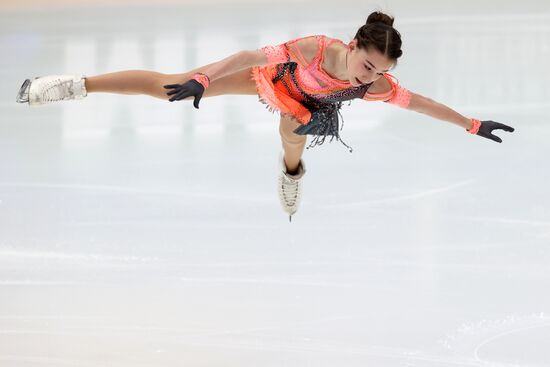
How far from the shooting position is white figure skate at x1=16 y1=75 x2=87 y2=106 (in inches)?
131

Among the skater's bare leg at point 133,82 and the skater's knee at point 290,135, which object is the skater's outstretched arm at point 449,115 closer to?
the skater's knee at point 290,135

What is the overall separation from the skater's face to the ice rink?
3.00 ft

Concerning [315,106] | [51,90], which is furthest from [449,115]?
[51,90]

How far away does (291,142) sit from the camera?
154 inches

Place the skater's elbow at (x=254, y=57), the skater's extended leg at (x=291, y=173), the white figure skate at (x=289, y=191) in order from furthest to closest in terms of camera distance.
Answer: the white figure skate at (x=289, y=191)
the skater's extended leg at (x=291, y=173)
the skater's elbow at (x=254, y=57)

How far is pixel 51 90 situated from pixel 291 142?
1.10 metres

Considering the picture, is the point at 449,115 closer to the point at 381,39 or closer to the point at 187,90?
the point at 381,39

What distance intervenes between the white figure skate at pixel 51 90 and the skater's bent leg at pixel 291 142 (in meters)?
0.88

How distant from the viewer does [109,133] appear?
5.19 metres

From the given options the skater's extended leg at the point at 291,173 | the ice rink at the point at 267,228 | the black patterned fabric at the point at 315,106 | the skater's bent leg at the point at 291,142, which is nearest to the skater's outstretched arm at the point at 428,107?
the black patterned fabric at the point at 315,106

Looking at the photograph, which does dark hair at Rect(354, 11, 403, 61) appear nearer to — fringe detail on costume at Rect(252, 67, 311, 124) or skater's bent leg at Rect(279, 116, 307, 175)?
fringe detail on costume at Rect(252, 67, 311, 124)

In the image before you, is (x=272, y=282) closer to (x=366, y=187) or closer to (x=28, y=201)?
(x=366, y=187)

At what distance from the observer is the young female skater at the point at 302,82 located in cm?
307

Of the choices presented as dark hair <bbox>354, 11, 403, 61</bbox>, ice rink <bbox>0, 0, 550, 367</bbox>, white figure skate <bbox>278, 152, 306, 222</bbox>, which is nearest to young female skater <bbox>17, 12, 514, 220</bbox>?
dark hair <bbox>354, 11, 403, 61</bbox>
